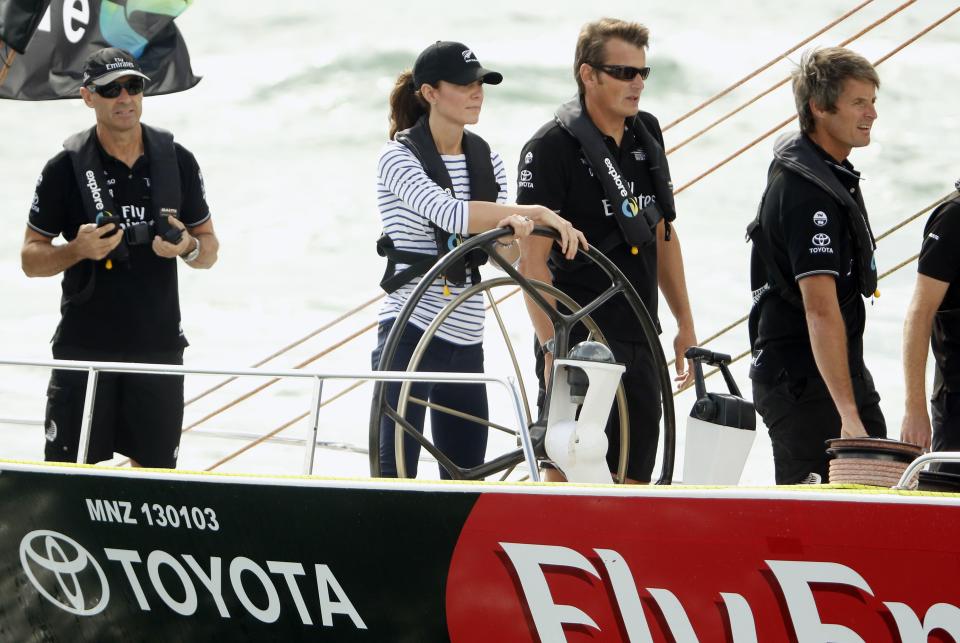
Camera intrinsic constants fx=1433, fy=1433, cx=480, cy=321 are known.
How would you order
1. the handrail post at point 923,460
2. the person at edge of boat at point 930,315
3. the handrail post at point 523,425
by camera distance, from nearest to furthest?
the handrail post at point 923,460 < the handrail post at point 523,425 < the person at edge of boat at point 930,315

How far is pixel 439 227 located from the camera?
11.0ft

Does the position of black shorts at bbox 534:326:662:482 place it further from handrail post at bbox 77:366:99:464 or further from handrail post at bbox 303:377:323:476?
handrail post at bbox 77:366:99:464

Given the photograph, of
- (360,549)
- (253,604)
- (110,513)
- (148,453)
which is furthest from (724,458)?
(148,453)

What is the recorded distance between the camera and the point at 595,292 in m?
3.60

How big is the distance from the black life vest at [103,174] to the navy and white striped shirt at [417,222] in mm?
691

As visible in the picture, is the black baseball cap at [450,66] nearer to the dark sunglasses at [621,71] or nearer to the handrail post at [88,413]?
the dark sunglasses at [621,71]

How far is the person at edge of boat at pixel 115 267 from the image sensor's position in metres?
3.81

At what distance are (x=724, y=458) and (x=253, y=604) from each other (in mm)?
1040

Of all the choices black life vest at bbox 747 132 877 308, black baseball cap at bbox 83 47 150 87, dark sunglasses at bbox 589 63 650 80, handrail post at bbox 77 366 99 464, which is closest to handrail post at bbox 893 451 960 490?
black life vest at bbox 747 132 877 308

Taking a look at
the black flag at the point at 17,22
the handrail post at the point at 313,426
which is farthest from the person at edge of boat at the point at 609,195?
the black flag at the point at 17,22

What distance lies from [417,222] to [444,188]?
0.11m

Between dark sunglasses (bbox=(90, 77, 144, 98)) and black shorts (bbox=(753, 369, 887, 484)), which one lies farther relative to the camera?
dark sunglasses (bbox=(90, 77, 144, 98))

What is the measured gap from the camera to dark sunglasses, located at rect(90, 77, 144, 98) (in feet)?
12.5

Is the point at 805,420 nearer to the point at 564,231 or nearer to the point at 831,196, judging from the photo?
the point at 831,196
